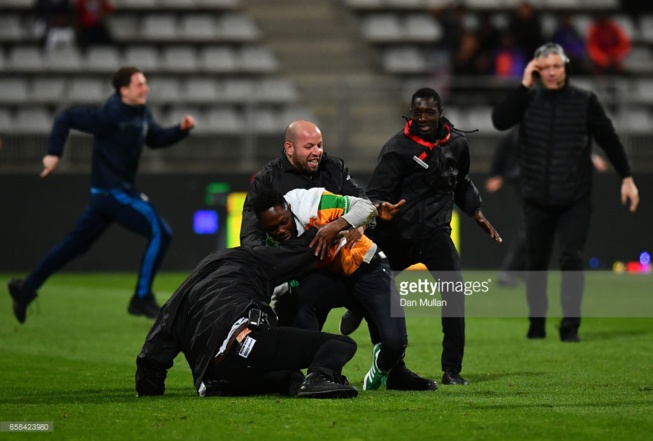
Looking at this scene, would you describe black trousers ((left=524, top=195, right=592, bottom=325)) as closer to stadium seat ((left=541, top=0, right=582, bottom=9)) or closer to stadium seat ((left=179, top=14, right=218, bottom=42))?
stadium seat ((left=179, top=14, right=218, bottom=42))

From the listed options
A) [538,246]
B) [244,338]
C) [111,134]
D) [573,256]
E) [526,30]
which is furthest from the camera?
[526,30]

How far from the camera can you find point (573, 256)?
1090 cm

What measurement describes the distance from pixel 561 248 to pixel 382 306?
11.8 ft

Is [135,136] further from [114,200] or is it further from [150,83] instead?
[150,83]

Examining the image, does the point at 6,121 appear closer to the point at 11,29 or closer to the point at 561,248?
the point at 11,29

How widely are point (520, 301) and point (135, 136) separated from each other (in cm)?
466

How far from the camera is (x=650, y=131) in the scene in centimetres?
1894

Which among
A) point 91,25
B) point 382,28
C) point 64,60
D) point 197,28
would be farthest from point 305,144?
point 382,28

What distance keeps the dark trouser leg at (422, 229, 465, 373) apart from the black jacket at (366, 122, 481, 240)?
0.11m

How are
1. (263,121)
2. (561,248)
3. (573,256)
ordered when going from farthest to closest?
(263,121) < (561,248) < (573,256)

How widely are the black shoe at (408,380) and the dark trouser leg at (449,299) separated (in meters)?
0.37

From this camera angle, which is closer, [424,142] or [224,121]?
[424,142]

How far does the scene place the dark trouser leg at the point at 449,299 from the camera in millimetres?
8367

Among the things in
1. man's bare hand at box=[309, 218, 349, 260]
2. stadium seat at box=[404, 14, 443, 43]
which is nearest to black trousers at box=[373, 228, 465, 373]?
man's bare hand at box=[309, 218, 349, 260]
